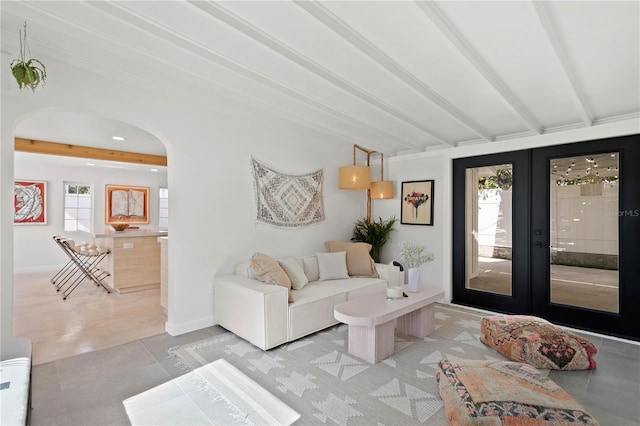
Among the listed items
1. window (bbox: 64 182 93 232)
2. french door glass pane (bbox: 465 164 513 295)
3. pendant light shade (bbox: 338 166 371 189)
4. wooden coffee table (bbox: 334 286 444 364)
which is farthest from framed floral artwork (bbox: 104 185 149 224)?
french door glass pane (bbox: 465 164 513 295)

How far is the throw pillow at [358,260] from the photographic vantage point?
14.5 feet

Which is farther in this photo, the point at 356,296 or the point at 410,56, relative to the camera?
the point at 356,296

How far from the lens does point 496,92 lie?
2773mm

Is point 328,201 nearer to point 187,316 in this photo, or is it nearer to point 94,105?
point 187,316

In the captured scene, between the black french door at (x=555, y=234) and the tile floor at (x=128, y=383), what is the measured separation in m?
0.65

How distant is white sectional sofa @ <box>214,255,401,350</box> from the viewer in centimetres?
294

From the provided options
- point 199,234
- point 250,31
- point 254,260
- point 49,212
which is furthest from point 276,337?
point 49,212

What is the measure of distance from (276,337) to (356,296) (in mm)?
1195

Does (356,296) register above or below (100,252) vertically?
below

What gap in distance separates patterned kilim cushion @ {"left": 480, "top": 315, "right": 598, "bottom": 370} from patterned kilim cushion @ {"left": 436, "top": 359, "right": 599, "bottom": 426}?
512 millimetres

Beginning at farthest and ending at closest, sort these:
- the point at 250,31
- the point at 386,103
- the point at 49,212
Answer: the point at 49,212 → the point at 386,103 → the point at 250,31

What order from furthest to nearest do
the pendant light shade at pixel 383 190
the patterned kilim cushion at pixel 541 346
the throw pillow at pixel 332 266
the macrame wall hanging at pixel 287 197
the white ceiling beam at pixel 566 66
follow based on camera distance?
1. the pendant light shade at pixel 383 190
2. the throw pillow at pixel 332 266
3. the macrame wall hanging at pixel 287 197
4. the patterned kilim cushion at pixel 541 346
5. the white ceiling beam at pixel 566 66

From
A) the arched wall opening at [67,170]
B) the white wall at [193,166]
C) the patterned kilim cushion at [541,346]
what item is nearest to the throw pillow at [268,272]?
the white wall at [193,166]

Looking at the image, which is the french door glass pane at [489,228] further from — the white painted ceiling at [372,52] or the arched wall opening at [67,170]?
the arched wall opening at [67,170]
